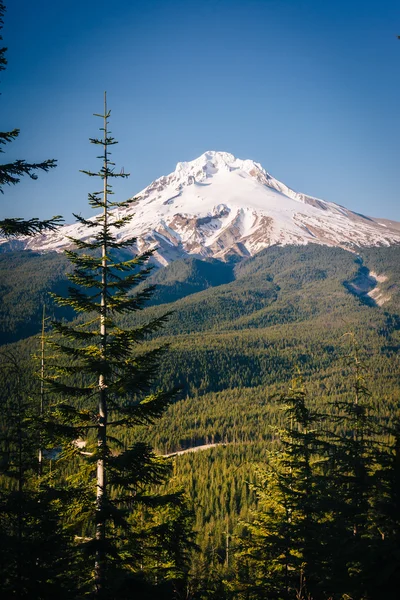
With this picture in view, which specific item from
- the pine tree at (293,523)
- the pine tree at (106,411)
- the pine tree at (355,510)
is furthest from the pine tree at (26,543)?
the pine tree at (293,523)

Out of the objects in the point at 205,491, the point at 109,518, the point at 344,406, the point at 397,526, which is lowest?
the point at 205,491

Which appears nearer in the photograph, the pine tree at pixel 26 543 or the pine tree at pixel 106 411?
the pine tree at pixel 26 543

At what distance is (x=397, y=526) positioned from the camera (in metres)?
7.80

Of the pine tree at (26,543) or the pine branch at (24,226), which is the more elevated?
the pine branch at (24,226)

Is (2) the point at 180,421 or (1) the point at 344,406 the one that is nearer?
(1) the point at 344,406

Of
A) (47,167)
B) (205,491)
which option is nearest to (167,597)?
(47,167)

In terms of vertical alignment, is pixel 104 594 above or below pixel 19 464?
below

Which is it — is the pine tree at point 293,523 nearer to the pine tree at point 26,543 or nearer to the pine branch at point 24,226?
the pine tree at point 26,543

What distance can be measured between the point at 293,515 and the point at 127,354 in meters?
9.41

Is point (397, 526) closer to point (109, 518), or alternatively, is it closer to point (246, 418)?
point (109, 518)

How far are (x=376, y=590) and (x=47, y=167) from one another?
42.2 ft

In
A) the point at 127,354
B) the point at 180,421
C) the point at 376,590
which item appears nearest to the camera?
the point at 376,590

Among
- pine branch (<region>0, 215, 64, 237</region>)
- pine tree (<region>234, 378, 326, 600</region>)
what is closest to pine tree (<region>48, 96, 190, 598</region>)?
pine branch (<region>0, 215, 64, 237</region>)

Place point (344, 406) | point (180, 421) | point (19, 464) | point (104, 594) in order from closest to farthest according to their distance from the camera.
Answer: point (104, 594), point (19, 464), point (344, 406), point (180, 421)
